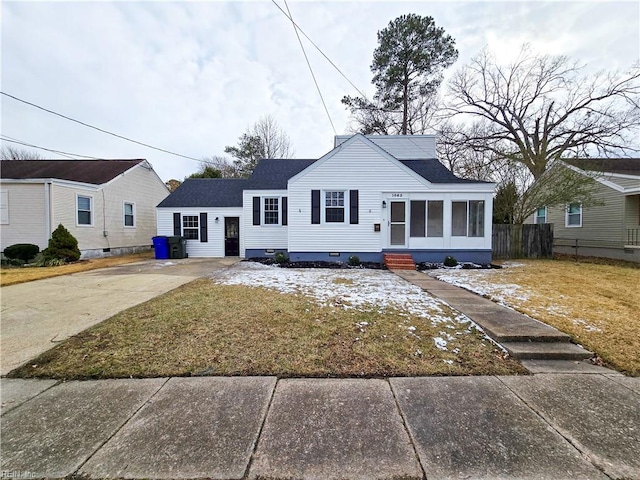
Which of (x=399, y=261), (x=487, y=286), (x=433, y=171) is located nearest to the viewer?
(x=487, y=286)

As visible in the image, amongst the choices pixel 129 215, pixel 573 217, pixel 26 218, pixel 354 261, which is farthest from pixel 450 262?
pixel 26 218

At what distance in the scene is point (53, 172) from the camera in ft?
49.1

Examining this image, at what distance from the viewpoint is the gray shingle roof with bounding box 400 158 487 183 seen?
11.1 metres

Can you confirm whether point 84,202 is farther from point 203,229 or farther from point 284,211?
point 284,211

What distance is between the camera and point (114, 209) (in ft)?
48.5

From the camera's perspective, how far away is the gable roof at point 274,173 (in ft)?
41.6

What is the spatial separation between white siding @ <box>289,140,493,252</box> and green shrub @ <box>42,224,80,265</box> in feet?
30.5

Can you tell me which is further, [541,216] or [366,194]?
[541,216]

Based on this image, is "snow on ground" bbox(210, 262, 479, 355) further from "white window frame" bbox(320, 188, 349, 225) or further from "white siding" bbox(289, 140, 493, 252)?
"white window frame" bbox(320, 188, 349, 225)

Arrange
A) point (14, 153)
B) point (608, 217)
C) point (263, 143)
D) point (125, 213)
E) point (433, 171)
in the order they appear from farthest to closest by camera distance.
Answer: point (14, 153) → point (263, 143) → point (125, 213) → point (608, 217) → point (433, 171)

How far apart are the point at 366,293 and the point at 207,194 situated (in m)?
11.9

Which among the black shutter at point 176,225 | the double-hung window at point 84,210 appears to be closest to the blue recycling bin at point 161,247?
the black shutter at point 176,225

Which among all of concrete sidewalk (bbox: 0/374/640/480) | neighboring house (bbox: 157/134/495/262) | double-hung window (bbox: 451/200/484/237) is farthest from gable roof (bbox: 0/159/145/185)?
double-hung window (bbox: 451/200/484/237)

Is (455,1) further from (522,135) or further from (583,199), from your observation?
(522,135)
